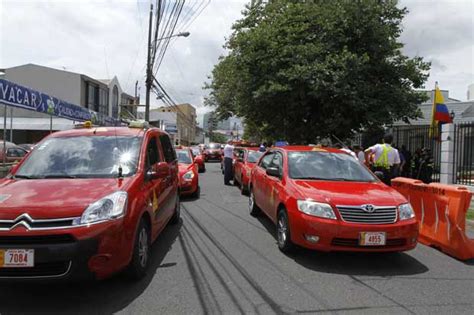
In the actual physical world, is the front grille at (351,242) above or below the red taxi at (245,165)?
below

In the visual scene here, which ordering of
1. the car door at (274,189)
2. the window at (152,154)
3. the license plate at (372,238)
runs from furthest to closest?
the car door at (274,189) → the window at (152,154) → the license plate at (372,238)

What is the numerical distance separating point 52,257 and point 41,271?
7.7 inches

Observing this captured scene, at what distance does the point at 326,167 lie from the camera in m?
6.77

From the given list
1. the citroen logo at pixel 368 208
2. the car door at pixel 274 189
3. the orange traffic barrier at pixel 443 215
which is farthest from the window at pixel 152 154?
the orange traffic barrier at pixel 443 215

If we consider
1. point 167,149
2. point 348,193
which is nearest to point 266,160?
point 167,149

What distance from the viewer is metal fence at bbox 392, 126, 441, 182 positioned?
50.1 feet

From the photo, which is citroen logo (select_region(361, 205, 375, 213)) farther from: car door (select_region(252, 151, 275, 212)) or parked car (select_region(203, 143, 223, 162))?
parked car (select_region(203, 143, 223, 162))

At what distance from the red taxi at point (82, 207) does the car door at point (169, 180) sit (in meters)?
0.52

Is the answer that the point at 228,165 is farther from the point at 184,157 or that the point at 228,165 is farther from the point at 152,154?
the point at 152,154

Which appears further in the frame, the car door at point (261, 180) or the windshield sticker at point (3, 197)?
the car door at point (261, 180)

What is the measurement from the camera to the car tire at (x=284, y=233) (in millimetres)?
5693

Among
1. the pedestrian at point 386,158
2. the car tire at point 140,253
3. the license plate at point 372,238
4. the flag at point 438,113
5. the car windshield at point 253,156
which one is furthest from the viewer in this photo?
the flag at point 438,113

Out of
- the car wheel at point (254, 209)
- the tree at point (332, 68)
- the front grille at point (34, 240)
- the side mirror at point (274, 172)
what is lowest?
the car wheel at point (254, 209)

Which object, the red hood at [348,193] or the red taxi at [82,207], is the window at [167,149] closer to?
the red taxi at [82,207]
